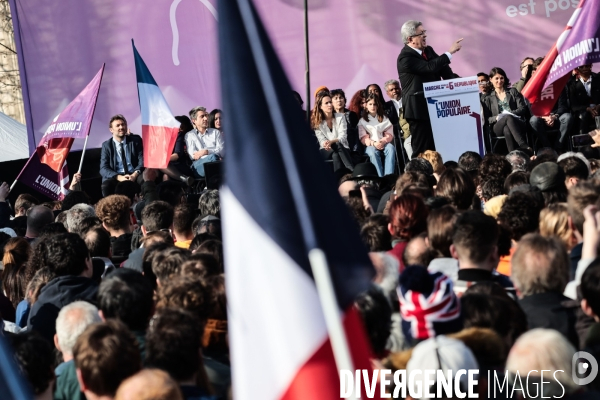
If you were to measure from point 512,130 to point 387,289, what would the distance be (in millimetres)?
8588

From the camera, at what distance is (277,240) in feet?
9.27

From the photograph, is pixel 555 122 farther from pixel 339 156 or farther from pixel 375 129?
pixel 339 156

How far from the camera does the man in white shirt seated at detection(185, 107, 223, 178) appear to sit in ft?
45.2

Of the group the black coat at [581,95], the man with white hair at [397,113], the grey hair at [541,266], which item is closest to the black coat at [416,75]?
the man with white hair at [397,113]

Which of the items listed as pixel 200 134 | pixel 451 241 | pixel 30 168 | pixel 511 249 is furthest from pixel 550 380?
pixel 200 134

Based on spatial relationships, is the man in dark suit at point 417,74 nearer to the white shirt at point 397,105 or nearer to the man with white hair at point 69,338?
the white shirt at point 397,105

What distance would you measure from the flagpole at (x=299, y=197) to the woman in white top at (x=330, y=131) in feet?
32.5

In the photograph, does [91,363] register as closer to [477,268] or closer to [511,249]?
[477,268]

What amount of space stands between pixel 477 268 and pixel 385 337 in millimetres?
994

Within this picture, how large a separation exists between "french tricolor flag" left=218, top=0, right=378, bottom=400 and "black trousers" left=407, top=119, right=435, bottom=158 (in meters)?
9.38

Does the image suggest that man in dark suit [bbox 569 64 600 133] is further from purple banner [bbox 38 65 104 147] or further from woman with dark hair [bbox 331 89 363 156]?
purple banner [bbox 38 65 104 147]

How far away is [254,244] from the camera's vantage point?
9.43 ft

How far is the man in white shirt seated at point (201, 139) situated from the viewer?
13789 mm

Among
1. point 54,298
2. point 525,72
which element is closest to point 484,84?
point 525,72
